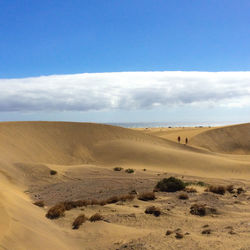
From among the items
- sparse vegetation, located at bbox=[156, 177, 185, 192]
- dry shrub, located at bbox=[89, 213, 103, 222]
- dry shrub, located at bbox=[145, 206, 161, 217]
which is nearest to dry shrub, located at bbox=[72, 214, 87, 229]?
dry shrub, located at bbox=[89, 213, 103, 222]

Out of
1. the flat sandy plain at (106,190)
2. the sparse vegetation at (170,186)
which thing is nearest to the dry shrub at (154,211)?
the flat sandy plain at (106,190)

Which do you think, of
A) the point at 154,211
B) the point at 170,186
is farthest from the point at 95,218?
the point at 170,186

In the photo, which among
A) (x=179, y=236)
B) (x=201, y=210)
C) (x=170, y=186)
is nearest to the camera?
(x=179, y=236)

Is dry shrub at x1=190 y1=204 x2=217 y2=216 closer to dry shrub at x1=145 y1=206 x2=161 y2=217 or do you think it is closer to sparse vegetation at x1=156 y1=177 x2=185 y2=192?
dry shrub at x1=145 y1=206 x2=161 y2=217

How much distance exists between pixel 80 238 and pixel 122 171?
13.3 meters

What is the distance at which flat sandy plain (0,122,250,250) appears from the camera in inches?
311

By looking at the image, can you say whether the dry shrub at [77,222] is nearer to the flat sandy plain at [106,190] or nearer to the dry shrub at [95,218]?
the flat sandy plain at [106,190]

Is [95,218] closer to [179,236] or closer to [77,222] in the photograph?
[77,222]

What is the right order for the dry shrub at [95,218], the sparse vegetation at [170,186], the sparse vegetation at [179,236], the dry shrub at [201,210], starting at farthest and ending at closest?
the sparse vegetation at [170,186], the dry shrub at [201,210], the dry shrub at [95,218], the sparse vegetation at [179,236]

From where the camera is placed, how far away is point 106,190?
52.5ft

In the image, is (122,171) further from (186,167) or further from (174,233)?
(174,233)

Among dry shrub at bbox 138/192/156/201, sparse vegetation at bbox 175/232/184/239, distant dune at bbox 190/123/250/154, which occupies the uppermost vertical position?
distant dune at bbox 190/123/250/154

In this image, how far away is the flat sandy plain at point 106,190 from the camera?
7902mm

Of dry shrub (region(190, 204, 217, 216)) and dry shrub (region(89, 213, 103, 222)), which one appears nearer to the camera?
dry shrub (region(89, 213, 103, 222))
